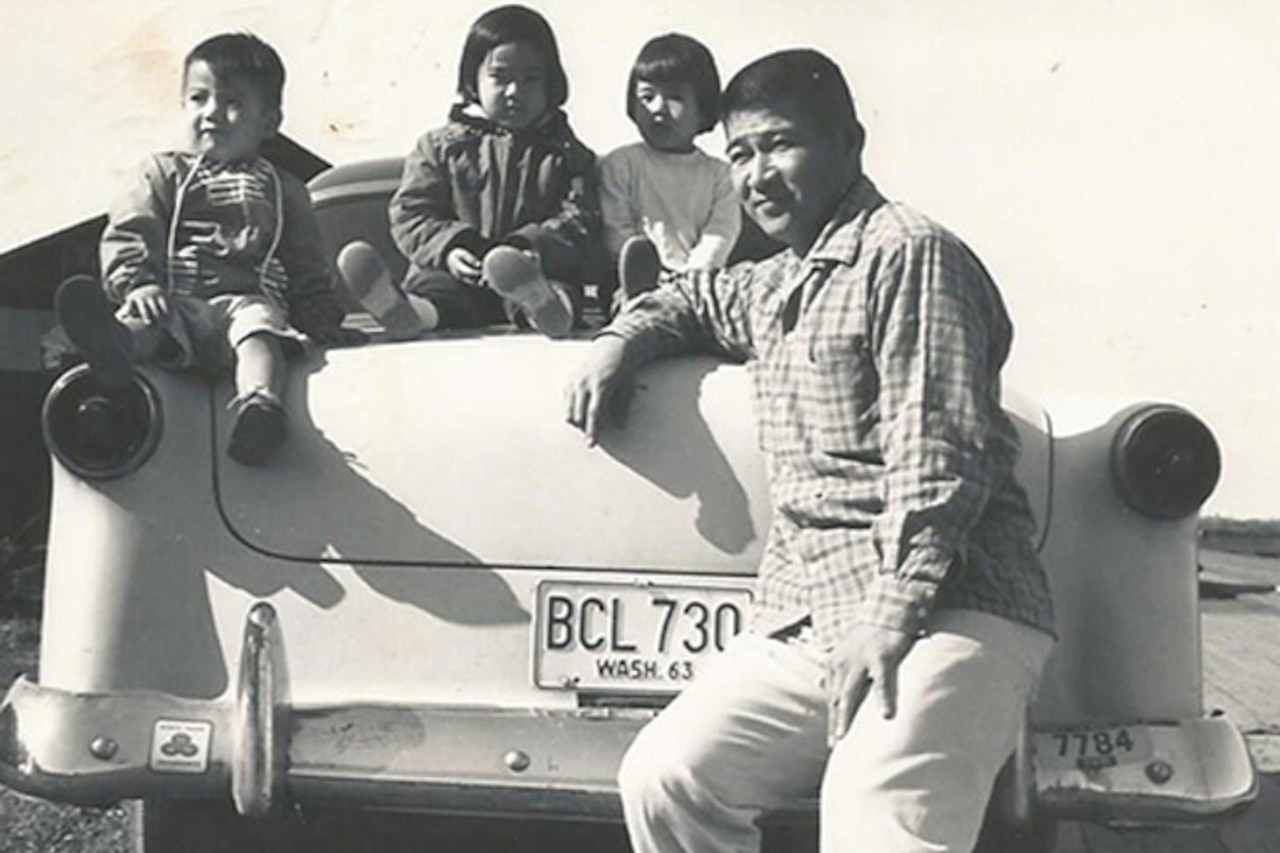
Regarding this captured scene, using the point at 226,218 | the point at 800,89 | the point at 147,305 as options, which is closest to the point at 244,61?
the point at 226,218

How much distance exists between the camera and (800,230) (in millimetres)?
2680

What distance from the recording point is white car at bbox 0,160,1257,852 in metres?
3.00

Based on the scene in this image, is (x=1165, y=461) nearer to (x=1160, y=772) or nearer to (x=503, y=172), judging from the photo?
(x=1160, y=772)

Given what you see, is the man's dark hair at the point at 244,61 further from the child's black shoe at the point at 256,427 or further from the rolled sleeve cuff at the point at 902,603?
the rolled sleeve cuff at the point at 902,603

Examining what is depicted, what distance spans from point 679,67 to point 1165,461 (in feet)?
6.60

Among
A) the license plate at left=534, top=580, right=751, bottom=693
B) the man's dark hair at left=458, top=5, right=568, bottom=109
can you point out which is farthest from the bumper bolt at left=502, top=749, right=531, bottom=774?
the man's dark hair at left=458, top=5, right=568, bottom=109

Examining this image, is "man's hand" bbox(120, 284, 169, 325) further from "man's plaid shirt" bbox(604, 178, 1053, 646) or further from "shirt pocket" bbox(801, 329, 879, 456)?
"shirt pocket" bbox(801, 329, 879, 456)

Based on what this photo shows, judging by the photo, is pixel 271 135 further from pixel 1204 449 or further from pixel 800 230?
pixel 1204 449

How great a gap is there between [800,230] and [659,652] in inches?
31.4

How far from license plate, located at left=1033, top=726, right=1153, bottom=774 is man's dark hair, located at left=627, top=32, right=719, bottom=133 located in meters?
2.31

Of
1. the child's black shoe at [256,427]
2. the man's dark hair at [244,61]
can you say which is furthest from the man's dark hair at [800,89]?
the man's dark hair at [244,61]

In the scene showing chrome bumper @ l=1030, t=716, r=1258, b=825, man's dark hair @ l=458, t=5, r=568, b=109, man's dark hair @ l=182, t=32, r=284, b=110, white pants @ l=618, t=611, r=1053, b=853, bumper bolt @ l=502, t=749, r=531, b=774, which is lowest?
chrome bumper @ l=1030, t=716, r=1258, b=825

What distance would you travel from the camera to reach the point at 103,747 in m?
2.98

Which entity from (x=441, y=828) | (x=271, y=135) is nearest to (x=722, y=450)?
(x=441, y=828)
